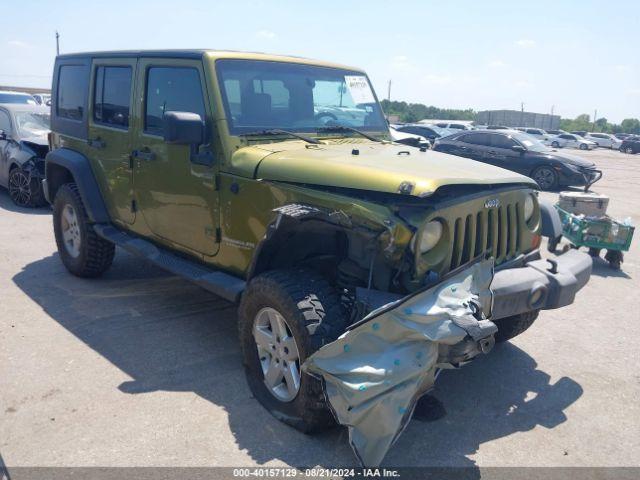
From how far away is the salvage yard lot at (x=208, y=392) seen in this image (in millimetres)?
3123

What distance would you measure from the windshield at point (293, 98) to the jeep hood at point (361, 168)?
29 centimetres

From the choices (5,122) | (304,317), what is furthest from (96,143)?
(5,122)

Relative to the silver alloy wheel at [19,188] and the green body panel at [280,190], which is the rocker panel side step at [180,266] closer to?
the green body panel at [280,190]

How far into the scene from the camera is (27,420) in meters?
3.32

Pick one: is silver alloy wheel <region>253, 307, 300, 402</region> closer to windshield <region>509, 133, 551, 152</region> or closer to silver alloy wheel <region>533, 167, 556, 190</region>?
silver alloy wheel <region>533, 167, 556, 190</region>

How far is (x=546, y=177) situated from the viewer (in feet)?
47.9

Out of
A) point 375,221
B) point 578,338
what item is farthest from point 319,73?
point 578,338

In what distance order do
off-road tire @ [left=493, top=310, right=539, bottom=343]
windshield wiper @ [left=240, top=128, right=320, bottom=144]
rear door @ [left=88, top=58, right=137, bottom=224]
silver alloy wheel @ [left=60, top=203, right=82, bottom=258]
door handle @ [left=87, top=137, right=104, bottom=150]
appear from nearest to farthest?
windshield wiper @ [left=240, top=128, right=320, bottom=144] → off-road tire @ [left=493, top=310, right=539, bottom=343] → rear door @ [left=88, top=58, right=137, bottom=224] → door handle @ [left=87, top=137, right=104, bottom=150] → silver alloy wheel @ [left=60, top=203, right=82, bottom=258]

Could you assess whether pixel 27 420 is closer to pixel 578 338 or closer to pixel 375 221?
pixel 375 221

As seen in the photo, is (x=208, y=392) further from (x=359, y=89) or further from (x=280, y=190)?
(x=359, y=89)

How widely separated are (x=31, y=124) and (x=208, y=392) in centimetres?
802

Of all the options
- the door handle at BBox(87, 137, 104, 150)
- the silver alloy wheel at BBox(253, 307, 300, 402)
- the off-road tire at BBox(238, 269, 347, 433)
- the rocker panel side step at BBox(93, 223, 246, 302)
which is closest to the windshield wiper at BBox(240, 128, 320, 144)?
the rocker panel side step at BBox(93, 223, 246, 302)

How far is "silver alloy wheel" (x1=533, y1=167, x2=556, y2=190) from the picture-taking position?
14531 millimetres

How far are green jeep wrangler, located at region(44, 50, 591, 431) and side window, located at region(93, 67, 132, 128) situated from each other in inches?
0.7
